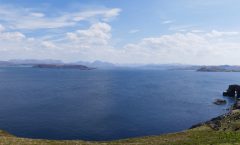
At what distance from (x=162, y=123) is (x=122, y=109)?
100ft

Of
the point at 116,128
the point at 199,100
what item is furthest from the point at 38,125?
the point at 199,100

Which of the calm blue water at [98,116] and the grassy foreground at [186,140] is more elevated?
the grassy foreground at [186,140]

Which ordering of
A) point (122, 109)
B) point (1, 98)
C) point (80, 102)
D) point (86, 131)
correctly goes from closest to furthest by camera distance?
point (86, 131) < point (122, 109) < point (80, 102) < point (1, 98)

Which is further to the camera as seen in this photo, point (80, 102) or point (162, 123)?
point (80, 102)

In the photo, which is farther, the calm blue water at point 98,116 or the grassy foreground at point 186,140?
the calm blue water at point 98,116

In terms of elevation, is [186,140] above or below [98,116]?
above

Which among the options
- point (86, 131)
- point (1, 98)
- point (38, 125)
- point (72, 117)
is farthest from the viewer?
point (1, 98)

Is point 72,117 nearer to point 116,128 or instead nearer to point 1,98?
point 116,128

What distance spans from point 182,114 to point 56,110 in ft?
179

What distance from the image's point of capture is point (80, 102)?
Result: 15175 centimetres

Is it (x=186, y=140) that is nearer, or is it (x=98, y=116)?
(x=186, y=140)

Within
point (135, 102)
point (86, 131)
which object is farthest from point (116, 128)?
point (135, 102)

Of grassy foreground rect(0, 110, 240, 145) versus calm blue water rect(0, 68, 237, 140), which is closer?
grassy foreground rect(0, 110, 240, 145)

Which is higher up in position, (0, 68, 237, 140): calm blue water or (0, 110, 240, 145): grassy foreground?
(0, 110, 240, 145): grassy foreground
